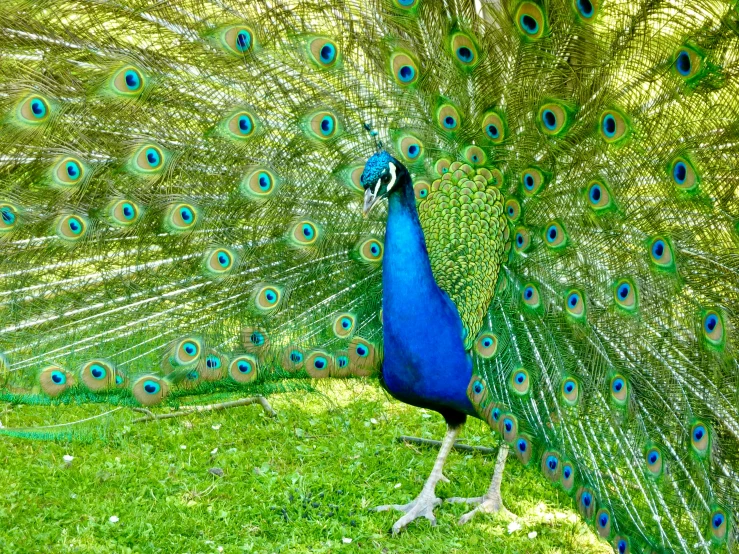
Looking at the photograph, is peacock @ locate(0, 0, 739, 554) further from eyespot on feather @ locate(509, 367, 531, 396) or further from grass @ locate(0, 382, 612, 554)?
grass @ locate(0, 382, 612, 554)

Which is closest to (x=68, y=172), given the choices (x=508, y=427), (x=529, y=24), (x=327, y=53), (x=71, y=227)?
(x=71, y=227)


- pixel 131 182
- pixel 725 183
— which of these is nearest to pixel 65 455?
pixel 131 182

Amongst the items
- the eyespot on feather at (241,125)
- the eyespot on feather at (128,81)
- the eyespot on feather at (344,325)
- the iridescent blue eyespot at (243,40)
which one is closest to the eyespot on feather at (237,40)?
the iridescent blue eyespot at (243,40)

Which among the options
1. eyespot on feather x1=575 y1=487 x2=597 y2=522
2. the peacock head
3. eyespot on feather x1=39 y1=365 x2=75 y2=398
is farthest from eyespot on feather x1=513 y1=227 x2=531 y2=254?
eyespot on feather x1=39 y1=365 x2=75 y2=398

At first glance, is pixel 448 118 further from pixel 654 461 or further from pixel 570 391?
pixel 654 461

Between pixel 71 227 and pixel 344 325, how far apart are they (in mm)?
1234

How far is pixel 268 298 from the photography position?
3246mm

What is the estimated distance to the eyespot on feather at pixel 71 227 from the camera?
3045 mm

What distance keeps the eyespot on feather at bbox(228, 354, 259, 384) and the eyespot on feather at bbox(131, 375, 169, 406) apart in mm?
284

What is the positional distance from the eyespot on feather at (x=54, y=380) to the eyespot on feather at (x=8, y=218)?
0.60 metres

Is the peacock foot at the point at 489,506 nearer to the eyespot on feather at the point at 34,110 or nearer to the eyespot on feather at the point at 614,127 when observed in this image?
the eyespot on feather at the point at 614,127

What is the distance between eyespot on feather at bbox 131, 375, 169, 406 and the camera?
3.08 metres

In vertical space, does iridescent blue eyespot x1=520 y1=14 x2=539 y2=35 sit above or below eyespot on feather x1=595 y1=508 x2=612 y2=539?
above

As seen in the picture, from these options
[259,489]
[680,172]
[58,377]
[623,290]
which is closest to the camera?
[680,172]
